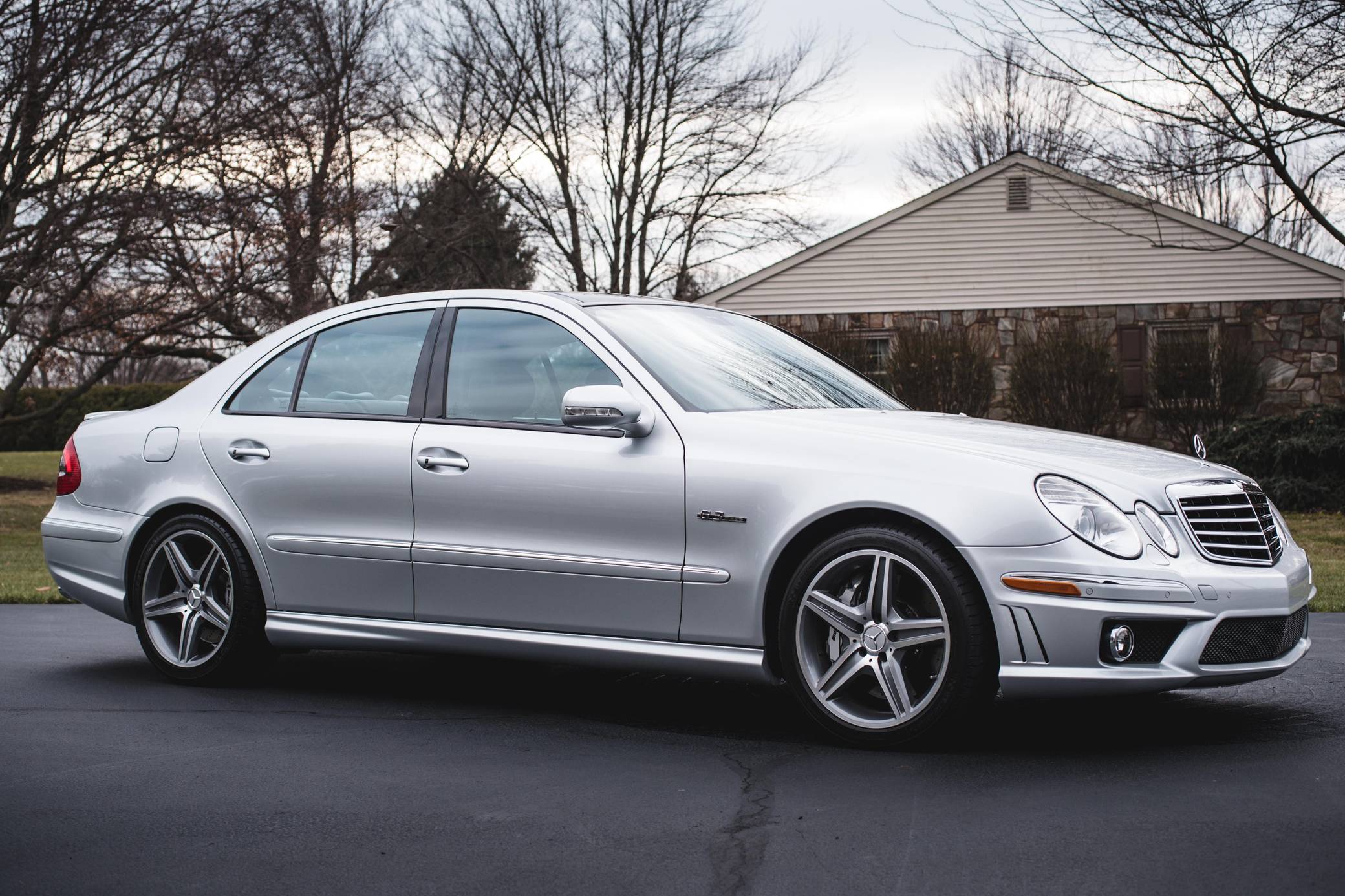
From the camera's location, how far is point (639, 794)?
432 cm

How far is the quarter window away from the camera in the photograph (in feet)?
18.1

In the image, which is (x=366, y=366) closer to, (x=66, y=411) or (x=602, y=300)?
(x=602, y=300)

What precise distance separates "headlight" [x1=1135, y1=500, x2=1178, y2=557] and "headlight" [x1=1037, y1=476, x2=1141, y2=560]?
0.05 metres

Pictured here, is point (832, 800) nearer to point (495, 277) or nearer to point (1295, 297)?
point (1295, 297)

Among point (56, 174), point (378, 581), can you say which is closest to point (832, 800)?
point (378, 581)

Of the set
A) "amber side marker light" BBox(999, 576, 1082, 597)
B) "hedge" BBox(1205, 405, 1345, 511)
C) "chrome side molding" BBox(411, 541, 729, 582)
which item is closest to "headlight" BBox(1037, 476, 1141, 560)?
"amber side marker light" BBox(999, 576, 1082, 597)

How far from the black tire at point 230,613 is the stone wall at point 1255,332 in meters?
19.7

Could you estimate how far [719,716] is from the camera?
5.52m

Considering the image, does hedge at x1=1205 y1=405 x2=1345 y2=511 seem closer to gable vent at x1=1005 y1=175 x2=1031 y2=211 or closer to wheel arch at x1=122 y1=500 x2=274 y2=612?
gable vent at x1=1005 y1=175 x2=1031 y2=211

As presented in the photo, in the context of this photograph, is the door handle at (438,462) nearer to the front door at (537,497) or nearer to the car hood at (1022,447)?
the front door at (537,497)

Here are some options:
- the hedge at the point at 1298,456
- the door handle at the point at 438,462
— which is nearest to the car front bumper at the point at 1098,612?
the door handle at the point at 438,462

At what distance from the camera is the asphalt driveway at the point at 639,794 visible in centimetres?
354

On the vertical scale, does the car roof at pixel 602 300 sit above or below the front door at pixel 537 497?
above

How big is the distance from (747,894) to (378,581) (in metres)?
2.71
